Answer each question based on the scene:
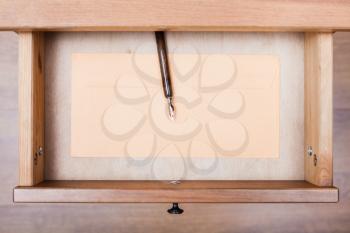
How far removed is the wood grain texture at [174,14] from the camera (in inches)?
19.1

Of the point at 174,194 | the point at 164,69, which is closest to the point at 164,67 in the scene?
the point at 164,69

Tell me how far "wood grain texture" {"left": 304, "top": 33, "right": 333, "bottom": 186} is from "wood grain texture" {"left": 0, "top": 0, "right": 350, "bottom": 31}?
4 centimetres

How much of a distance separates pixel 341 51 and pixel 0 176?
557mm

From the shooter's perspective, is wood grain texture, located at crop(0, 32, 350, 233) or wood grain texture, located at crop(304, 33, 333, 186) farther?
wood grain texture, located at crop(0, 32, 350, 233)

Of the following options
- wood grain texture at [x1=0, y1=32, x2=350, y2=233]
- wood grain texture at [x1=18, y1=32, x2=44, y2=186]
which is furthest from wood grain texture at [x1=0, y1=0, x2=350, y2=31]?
wood grain texture at [x1=0, y1=32, x2=350, y2=233]

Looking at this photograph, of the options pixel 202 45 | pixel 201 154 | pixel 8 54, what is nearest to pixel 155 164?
pixel 201 154

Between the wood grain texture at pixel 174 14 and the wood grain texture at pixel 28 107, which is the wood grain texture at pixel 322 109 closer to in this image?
the wood grain texture at pixel 174 14

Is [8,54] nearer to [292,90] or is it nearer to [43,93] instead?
[43,93]

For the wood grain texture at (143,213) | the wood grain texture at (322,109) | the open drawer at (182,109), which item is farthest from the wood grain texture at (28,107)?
the wood grain texture at (322,109)

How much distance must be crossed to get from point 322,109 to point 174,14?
0.21 m

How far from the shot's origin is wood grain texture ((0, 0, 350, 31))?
48cm

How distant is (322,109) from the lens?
51 cm

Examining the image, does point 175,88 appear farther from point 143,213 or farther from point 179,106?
point 143,213

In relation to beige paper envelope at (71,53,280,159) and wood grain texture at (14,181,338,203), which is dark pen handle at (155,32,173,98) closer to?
beige paper envelope at (71,53,280,159)
